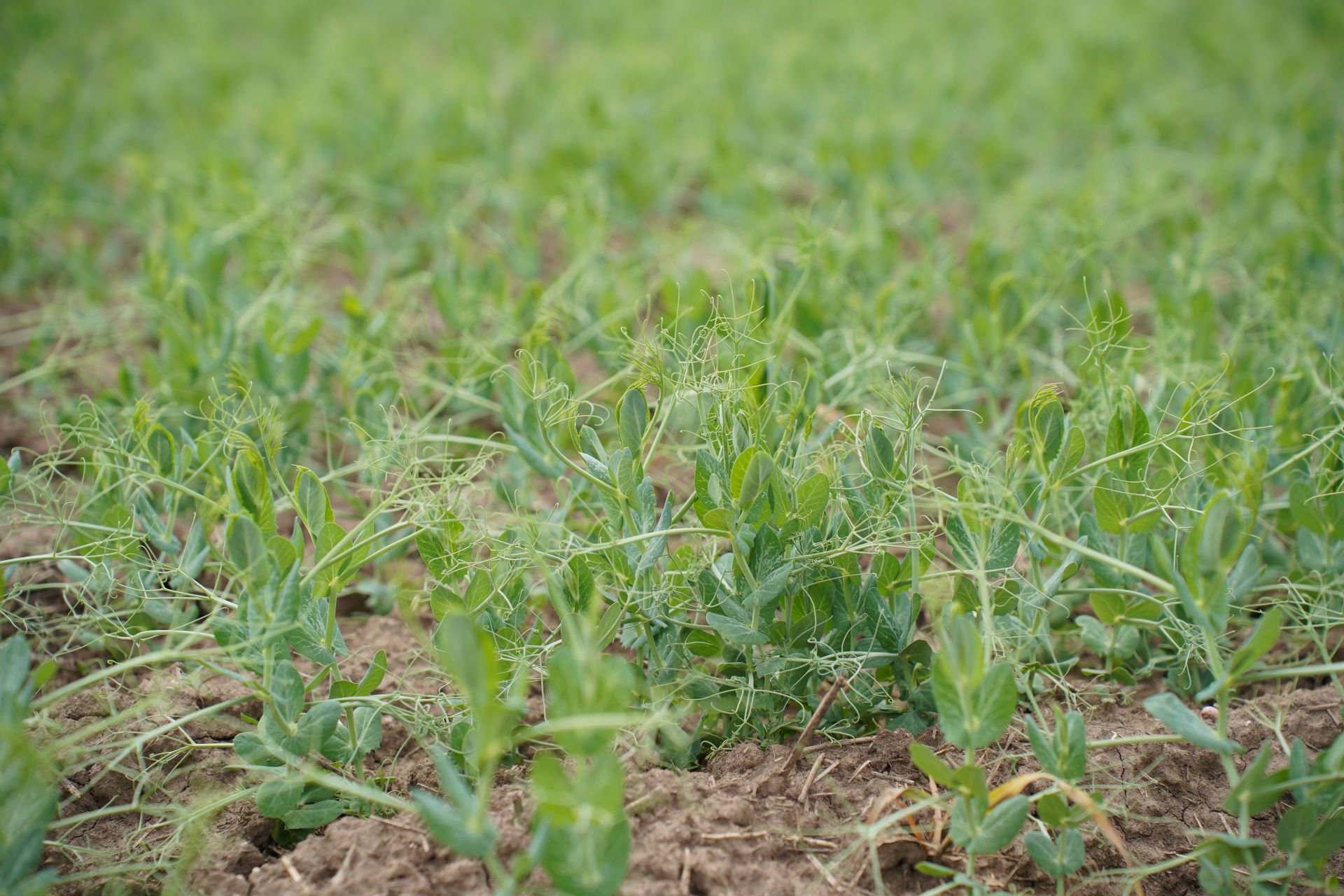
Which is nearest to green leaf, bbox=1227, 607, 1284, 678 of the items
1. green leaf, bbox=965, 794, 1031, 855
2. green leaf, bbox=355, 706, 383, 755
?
green leaf, bbox=965, 794, 1031, 855

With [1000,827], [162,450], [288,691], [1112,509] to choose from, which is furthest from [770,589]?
[162,450]

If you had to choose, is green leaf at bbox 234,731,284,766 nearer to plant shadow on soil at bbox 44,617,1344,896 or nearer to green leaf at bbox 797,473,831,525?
plant shadow on soil at bbox 44,617,1344,896

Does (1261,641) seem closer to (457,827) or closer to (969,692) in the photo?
(969,692)

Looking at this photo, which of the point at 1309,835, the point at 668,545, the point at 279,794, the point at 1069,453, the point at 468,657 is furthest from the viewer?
the point at 668,545

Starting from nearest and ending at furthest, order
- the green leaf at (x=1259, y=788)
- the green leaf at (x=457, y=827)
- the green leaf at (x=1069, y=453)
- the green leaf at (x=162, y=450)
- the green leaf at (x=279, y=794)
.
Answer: the green leaf at (x=457, y=827), the green leaf at (x=1259, y=788), the green leaf at (x=279, y=794), the green leaf at (x=1069, y=453), the green leaf at (x=162, y=450)

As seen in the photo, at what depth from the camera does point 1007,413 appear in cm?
189

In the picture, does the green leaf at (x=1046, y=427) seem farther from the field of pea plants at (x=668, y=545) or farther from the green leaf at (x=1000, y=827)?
the green leaf at (x=1000, y=827)

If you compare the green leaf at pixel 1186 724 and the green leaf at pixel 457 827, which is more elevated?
the green leaf at pixel 457 827

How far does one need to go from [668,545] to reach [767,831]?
1.40 ft

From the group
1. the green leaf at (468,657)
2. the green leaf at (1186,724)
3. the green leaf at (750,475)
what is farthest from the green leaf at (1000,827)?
the green leaf at (468,657)

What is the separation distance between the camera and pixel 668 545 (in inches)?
55.7

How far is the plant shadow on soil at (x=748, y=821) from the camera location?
1.08 meters

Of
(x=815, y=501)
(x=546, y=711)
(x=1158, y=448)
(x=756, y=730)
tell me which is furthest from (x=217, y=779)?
(x=1158, y=448)

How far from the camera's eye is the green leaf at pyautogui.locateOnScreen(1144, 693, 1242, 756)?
1.02 meters
